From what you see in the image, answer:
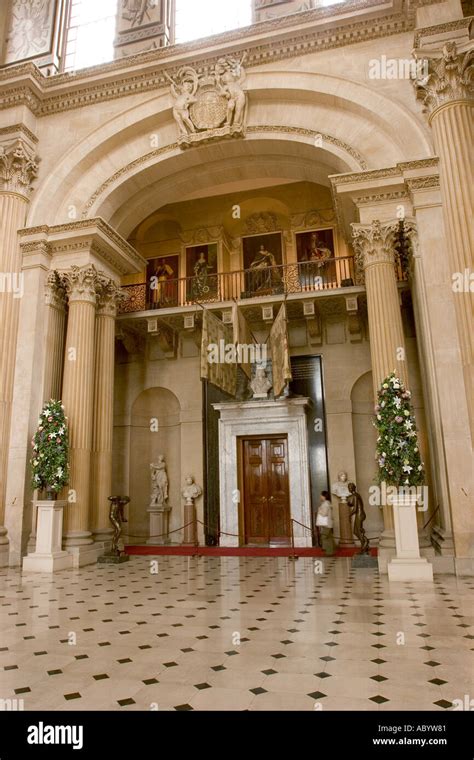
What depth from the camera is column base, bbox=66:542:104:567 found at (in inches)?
380

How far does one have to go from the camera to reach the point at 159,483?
44.4ft

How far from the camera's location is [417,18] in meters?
9.33

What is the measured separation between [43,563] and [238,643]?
5633mm

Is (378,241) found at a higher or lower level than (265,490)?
higher

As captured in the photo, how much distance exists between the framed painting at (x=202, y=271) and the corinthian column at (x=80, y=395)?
3.88 m

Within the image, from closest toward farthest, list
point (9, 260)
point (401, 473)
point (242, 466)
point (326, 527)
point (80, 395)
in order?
point (401, 473)
point (80, 395)
point (326, 527)
point (9, 260)
point (242, 466)

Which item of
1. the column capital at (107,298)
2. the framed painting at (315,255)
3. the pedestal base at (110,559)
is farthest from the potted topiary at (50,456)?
the framed painting at (315,255)

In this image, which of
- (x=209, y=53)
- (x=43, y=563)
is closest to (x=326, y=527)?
(x=43, y=563)

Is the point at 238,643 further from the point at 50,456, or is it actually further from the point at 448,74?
the point at 448,74

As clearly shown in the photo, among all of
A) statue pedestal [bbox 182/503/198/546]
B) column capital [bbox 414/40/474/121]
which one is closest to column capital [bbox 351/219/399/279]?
column capital [bbox 414/40/474/121]

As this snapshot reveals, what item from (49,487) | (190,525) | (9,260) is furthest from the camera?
(190,525)

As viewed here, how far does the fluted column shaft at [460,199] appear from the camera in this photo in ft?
25.8

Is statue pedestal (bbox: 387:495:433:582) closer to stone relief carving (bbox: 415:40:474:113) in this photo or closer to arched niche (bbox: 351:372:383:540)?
arched niche (bbox: 351:372:383:540)

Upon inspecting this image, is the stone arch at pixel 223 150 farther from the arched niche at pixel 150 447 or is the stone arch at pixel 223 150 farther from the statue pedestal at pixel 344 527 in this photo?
the statue pedestal at pixel 344 527
